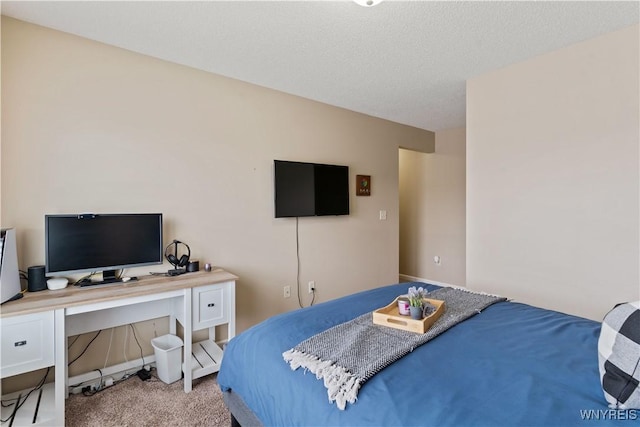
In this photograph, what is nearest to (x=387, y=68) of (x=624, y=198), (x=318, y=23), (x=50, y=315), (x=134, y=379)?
(x=318, y=23)

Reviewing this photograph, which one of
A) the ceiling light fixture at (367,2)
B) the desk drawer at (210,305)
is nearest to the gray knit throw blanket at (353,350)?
the desk drawer at (210,305)

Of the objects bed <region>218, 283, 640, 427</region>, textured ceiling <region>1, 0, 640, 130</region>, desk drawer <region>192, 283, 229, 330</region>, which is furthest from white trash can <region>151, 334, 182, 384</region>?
textured ceiling <region>1, 0, 640, 130</region>

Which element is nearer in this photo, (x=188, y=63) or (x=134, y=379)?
(x=134, y=379)

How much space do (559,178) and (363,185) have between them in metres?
2.00

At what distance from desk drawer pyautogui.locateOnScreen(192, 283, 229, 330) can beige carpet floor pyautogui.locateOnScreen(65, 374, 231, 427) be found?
17.4 inches

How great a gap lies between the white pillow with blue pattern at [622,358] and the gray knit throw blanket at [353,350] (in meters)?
0.56

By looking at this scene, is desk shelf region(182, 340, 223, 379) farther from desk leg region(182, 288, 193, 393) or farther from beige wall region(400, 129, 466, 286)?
beige wall region(400, 129, 466, 286)

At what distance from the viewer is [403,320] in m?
1.44

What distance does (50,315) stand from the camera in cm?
170

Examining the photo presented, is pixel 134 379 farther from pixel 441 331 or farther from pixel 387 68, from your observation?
pixel 387 68

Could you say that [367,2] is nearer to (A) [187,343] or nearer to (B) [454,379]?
(B) [454,379]

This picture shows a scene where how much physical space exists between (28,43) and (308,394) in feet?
8.73

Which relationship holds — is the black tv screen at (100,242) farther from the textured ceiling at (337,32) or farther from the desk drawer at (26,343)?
the textured ceiling at (337,32)
